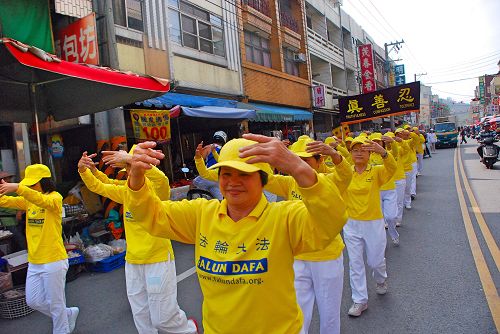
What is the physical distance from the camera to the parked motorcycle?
15.4m

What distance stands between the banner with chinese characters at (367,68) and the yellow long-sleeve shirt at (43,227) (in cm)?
2937

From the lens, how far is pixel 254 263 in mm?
1881

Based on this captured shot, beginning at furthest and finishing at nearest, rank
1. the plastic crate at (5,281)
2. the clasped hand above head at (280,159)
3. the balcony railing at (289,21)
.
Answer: the balcony railing at (289,21), the plastic crate at (5,281), the clasped hand above head at (280,159)

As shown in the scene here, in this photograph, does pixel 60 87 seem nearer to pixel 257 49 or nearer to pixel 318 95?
pixel 257 49

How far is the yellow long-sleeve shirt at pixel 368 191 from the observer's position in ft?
14.0

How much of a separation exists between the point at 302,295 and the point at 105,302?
3016 mm

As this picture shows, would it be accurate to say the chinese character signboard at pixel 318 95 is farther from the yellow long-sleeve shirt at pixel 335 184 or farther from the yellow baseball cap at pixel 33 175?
the yellow baseball cap at pixel 33 175

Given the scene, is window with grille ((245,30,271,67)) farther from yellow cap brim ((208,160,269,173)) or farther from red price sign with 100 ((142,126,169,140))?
yellow cap brim ((208,160,269,173))

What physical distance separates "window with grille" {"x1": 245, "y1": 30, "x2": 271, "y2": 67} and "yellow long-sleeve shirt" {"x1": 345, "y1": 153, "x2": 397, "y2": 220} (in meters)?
13.9

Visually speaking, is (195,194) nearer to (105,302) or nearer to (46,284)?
(105,302)

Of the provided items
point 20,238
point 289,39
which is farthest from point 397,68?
point 20,238

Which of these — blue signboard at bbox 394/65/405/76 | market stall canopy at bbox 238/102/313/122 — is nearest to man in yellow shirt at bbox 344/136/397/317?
market stall canopy at bbox 238/102/313/122

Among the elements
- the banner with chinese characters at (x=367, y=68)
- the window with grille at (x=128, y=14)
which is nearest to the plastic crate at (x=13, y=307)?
the window with grille at (x=128, y=14)

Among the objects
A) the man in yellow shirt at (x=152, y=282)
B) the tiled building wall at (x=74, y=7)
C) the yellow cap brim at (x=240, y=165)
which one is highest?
the tiled building wall at (x=74, y=7)
